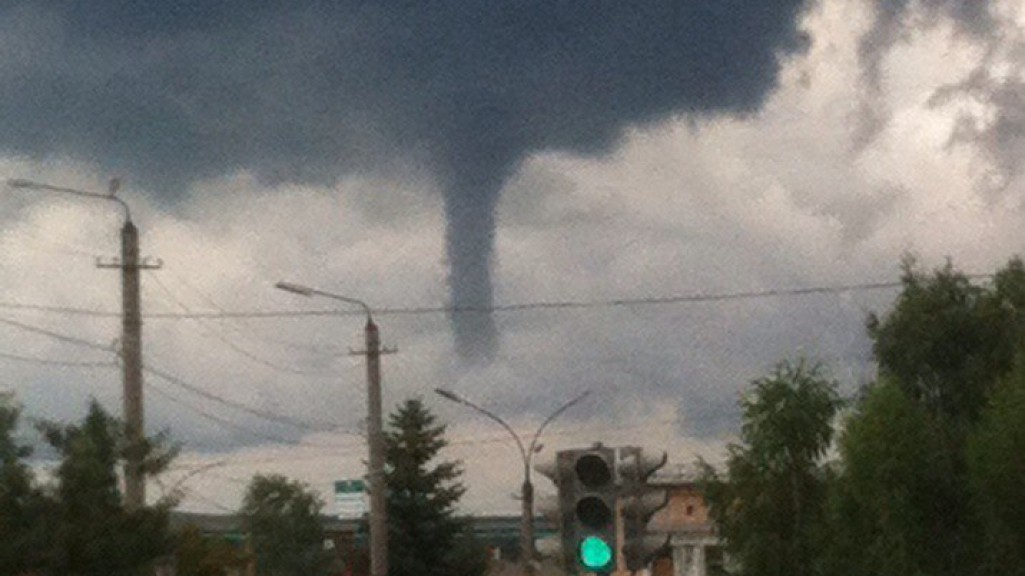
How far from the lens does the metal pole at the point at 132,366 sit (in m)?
37.7

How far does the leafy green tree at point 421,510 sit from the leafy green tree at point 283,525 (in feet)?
145

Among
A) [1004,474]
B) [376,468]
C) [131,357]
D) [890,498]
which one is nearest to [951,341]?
[890,498]

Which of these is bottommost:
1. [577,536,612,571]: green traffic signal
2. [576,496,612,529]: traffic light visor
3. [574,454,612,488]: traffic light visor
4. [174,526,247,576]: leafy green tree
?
[577,536,612,571]: green traffic signal

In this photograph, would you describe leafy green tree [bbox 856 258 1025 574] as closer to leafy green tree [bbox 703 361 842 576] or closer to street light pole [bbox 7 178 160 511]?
leafy green tree [bbox 703 361 842 576]

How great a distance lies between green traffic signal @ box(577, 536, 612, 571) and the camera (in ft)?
59.6

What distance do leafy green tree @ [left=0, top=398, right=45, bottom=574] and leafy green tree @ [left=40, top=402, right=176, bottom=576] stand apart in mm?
215

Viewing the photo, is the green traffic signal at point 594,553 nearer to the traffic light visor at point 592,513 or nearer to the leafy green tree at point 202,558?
the traffic light visor at point 592,513

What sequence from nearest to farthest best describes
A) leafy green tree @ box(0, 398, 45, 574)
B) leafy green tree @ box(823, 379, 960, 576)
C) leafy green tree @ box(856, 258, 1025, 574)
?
leafy green tree @ box(0, 398, 45, 574) < leafy green tree @ box(823, 379, 960, 576) < leafy green tree @ box(856, 258, 1025, 574)

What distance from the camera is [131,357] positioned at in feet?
124

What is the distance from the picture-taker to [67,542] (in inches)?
1437

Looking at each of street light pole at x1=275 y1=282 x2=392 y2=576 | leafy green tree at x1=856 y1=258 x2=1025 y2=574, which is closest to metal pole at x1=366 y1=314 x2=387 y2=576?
street light pole at x1=275 y1=282 x2=392 y2=576

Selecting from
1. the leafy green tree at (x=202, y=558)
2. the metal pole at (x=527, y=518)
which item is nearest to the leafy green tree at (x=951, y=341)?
the metal pole at (x=527, y=518)

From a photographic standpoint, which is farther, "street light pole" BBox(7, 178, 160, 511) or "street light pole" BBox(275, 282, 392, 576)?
"street light pole" BBox(275, 282, 392, 576)

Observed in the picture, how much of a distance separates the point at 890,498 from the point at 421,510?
2446 cm
